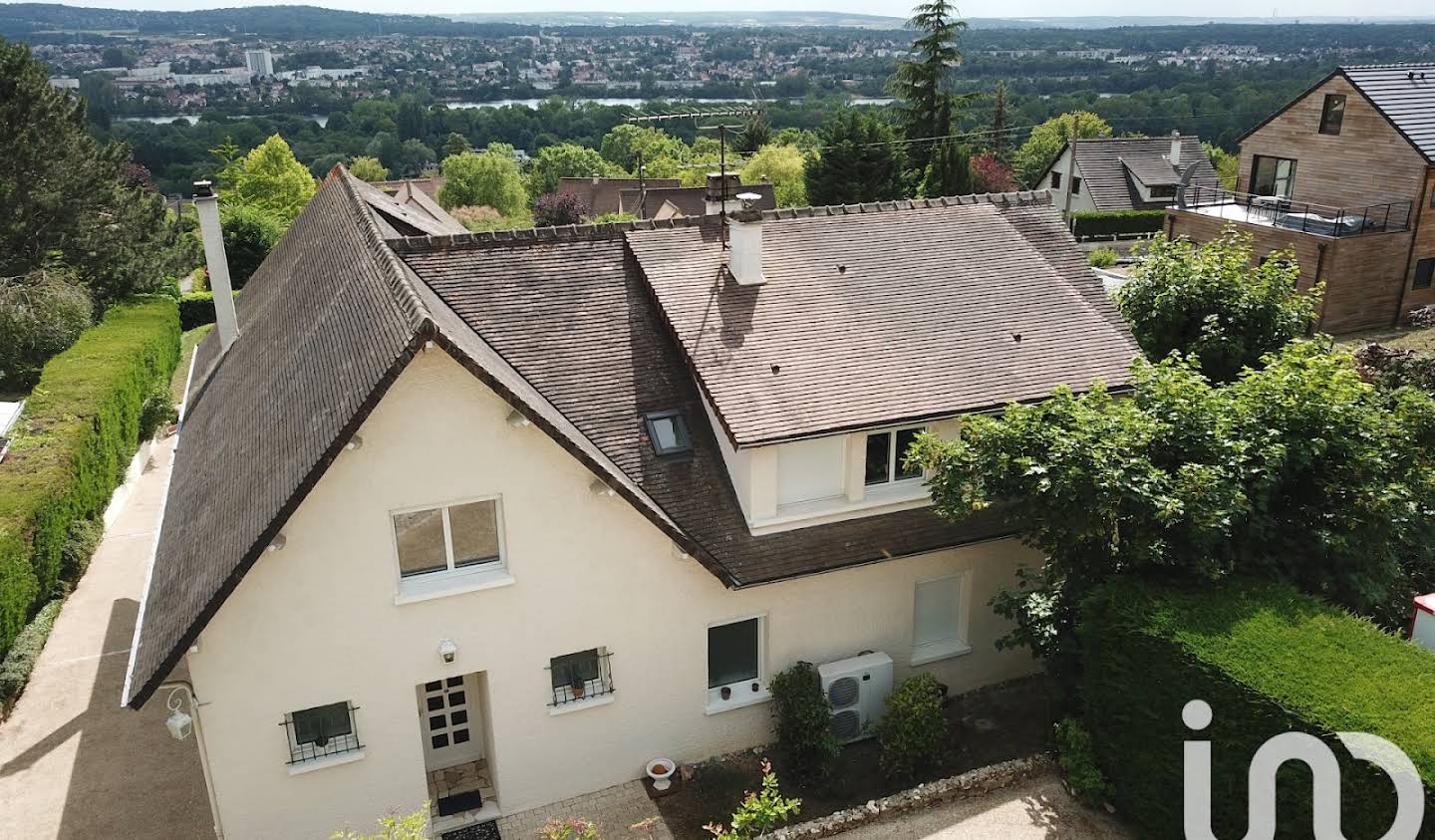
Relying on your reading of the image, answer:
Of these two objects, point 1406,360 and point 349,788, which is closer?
point 349,788

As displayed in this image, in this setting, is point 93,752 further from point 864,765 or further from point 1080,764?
point 1080,764

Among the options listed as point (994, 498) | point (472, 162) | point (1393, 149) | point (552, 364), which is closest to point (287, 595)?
point (552, 364)

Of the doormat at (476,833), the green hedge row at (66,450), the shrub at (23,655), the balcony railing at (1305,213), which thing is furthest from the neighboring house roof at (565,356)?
the balcony railing at (1305,213)

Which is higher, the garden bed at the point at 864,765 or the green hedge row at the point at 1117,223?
the green hedge row at the point at 1117,223

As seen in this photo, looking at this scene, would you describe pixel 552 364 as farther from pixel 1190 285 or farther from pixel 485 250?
pixel 1190 285

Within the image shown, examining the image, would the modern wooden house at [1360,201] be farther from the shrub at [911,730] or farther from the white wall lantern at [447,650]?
the white wall lantern at [447,650]

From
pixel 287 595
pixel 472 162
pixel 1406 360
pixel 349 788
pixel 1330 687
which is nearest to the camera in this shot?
pixel 1330 687
